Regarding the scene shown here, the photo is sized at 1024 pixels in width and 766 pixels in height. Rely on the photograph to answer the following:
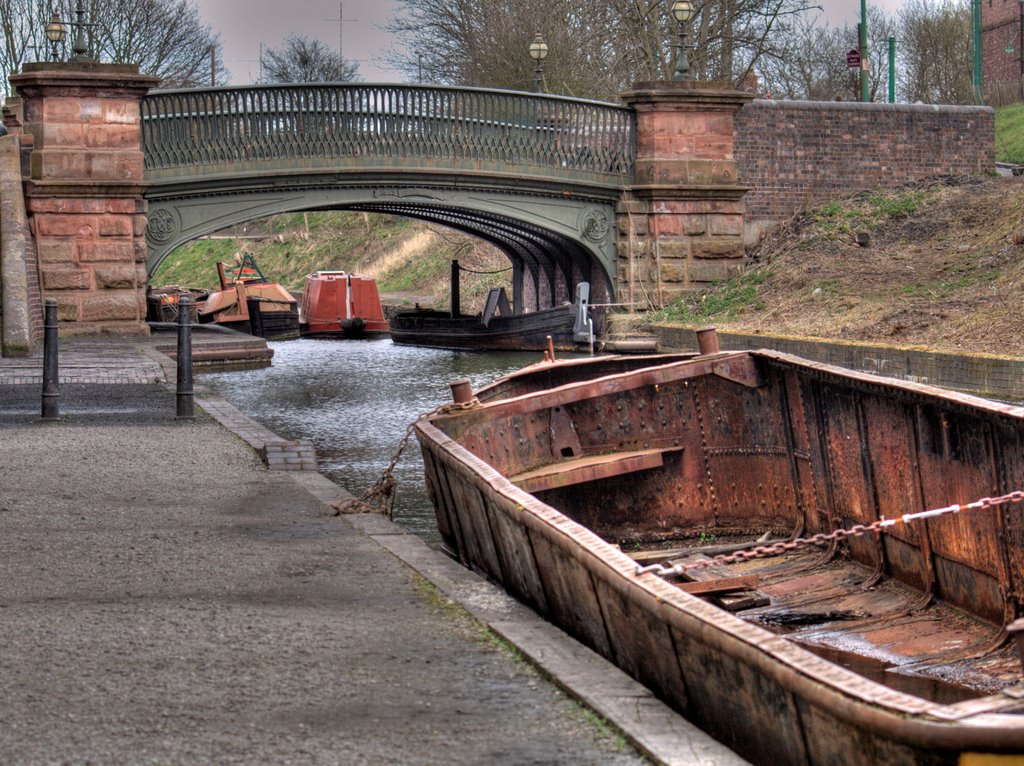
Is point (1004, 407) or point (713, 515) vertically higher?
point (1004, 407)

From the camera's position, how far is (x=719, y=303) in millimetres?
25375

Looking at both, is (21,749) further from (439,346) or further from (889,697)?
(439,346)

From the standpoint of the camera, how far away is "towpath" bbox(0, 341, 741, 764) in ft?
13.5

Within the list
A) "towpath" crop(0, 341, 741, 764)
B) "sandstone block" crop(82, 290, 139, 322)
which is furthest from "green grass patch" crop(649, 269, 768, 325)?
"towpath" crop(0, 341, 741, 764)

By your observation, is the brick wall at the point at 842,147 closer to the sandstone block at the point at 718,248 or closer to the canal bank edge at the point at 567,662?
the sandstone block at the point at 718,248

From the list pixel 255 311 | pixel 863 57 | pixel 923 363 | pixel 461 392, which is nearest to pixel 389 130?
pixel 923 363

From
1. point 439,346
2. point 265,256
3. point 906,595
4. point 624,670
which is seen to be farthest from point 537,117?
point 265,256

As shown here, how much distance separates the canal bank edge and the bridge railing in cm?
1663

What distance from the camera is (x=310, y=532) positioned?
7.42m

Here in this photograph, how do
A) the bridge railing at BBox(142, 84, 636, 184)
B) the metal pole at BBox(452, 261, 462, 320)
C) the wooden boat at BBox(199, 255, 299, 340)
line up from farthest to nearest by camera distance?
the wooden boat at BBox(199, 255, 299, 340), the metal pole at BBox(452, 261, 462, 320), the bridge railing at BBox(142, 84, 636, 184)

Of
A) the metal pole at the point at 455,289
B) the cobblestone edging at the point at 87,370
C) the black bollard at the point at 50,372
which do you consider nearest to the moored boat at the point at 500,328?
the metal pole at the point at 455,289

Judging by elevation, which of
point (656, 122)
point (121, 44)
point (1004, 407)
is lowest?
point (1004, 407)

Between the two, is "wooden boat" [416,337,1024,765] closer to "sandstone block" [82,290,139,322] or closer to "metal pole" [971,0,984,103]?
"sandstone block" [82,290,139,322]

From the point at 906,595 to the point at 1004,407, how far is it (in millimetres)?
1235
